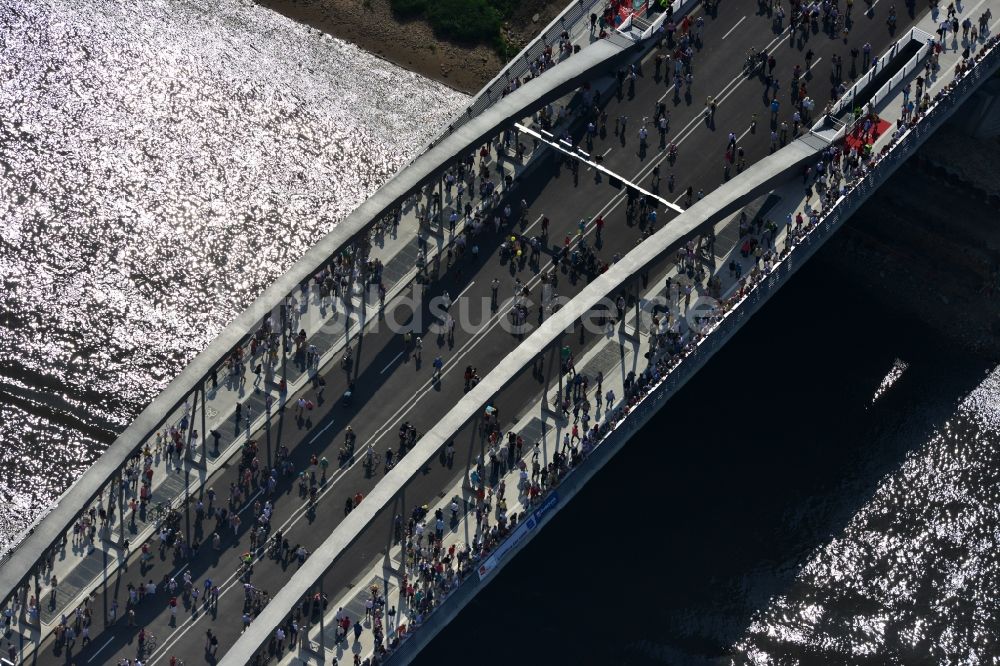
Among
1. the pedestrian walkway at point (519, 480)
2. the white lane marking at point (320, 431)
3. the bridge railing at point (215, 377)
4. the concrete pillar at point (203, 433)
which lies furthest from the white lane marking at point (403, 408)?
the concrete pillar at point (203, 433)

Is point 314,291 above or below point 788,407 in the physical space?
above

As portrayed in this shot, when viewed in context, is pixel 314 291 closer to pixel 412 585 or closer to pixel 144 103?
pixel 412 585

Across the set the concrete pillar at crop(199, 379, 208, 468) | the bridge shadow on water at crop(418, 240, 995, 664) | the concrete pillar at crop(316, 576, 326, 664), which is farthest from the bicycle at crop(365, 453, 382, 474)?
the bridge shadow on water at crop(418, 240, 995, 664)

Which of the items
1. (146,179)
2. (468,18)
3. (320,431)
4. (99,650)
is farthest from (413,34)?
(99,650)

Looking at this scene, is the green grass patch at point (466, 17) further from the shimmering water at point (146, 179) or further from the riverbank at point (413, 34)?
the shimmering water at point (146, 179)

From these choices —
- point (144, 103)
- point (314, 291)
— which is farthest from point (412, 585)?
point (144, 103)

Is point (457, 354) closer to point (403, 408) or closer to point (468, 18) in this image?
point (403, 408)
